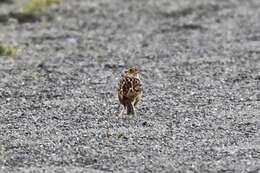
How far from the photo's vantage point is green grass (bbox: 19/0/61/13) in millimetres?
17391

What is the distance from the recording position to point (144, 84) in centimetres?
1146

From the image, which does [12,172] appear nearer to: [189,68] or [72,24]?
[189,68]

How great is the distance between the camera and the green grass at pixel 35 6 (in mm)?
17391

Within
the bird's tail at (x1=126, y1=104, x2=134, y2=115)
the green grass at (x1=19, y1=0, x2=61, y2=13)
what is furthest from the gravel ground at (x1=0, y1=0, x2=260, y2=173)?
the green grass at (x1=19, y1=0, x2=61, y2=13)

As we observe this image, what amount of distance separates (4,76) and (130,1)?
7712 mm

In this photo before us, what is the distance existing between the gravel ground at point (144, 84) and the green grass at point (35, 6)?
39 centimetres

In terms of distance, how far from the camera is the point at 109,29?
16.0m

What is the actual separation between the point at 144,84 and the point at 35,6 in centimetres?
721

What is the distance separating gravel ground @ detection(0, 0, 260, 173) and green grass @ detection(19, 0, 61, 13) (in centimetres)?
39

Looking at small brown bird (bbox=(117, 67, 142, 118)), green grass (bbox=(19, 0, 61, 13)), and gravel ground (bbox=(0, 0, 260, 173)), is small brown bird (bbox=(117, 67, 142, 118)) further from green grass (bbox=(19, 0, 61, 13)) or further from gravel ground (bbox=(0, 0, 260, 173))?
green grass (bbox=(19, 0, 61, 13))

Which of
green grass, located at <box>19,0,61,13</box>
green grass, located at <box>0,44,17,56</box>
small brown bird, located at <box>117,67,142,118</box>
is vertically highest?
green grass, located at <box>19,0,61,13</box>

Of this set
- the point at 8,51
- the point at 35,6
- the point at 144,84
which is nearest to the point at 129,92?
the point at 144,84

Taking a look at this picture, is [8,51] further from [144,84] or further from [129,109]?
[129,109]

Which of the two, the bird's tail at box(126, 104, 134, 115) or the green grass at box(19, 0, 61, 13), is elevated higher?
the green grass at box(19, 0, 61, 13)
